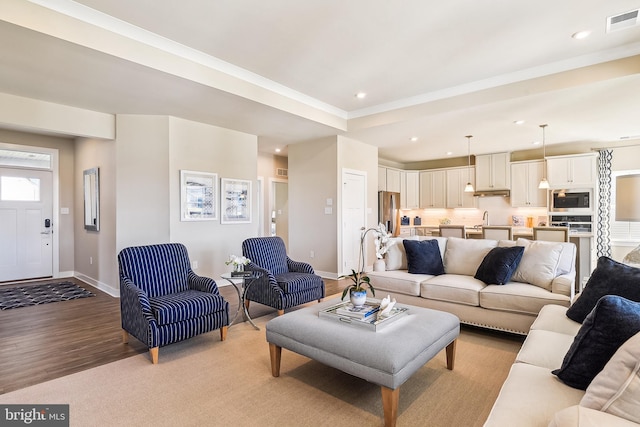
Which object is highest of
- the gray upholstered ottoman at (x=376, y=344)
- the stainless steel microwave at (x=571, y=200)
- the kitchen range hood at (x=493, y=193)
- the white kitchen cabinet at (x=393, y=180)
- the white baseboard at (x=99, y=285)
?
the white kitchen cabinet at (x=393, y=180)

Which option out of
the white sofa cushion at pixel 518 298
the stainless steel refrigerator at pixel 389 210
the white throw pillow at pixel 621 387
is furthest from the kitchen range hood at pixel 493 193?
the white throw pillow at pixel 621 387

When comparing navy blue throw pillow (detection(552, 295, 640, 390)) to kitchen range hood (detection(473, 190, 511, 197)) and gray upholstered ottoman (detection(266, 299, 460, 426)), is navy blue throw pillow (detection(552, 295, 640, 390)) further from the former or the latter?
kitchen range hood (detection(473, 190, 511, 197))

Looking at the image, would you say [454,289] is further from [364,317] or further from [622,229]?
[622,229]

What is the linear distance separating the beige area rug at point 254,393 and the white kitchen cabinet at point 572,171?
19.1ft

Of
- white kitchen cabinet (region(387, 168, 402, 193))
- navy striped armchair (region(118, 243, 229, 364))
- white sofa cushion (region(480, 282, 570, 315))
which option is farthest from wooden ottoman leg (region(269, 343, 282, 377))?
white kitchen cabinet (region(387, 168, 402, 193))

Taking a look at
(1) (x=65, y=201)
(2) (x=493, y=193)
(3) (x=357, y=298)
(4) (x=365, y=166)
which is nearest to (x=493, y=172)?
(2) (x=493, y=193)

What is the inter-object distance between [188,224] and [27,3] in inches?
125

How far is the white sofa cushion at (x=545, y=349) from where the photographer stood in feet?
5.83

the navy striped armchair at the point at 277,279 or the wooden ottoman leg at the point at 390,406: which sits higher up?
the navy striped armchair at the point at 277,279

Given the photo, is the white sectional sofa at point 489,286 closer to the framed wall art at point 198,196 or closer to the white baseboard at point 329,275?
the white baseboard at point 329,275

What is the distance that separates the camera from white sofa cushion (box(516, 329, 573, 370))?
5.83 feet

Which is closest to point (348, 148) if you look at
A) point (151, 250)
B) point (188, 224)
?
point (188, 224)

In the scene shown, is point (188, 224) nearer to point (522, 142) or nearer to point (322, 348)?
point (322, 348)

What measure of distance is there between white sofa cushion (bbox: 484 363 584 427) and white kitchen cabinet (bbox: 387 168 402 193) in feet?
23.3
